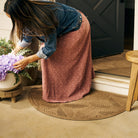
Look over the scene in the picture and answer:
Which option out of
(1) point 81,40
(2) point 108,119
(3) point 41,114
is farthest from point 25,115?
(1) point 81,40

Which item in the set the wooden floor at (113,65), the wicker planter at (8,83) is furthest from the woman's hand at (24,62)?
the wooden floor at (113,65)

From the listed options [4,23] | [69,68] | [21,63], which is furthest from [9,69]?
[4,23]

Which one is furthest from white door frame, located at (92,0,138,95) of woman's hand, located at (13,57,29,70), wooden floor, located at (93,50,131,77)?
woman's hand, located at (13,57,29,70)

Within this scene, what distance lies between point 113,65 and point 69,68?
3.73 feet

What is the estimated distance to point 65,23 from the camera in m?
2.25

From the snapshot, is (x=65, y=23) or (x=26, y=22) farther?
(x=65, y=23)

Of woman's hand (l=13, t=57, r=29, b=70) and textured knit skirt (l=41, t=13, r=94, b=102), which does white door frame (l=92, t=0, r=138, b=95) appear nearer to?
textured knit skirt (l=41, t=13, r=94, b=102)

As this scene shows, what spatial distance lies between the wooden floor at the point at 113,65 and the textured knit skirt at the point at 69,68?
59 centimetres

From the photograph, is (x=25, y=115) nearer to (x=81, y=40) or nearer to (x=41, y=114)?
(x=41, y=114)

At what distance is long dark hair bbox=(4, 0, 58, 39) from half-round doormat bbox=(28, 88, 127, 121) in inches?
30.9

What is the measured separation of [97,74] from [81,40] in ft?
1.98

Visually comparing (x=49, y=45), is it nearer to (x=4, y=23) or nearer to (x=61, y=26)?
(x=61, y=26)

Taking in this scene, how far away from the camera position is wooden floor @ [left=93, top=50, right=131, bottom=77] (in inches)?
122

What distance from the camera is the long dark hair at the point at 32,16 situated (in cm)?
178
